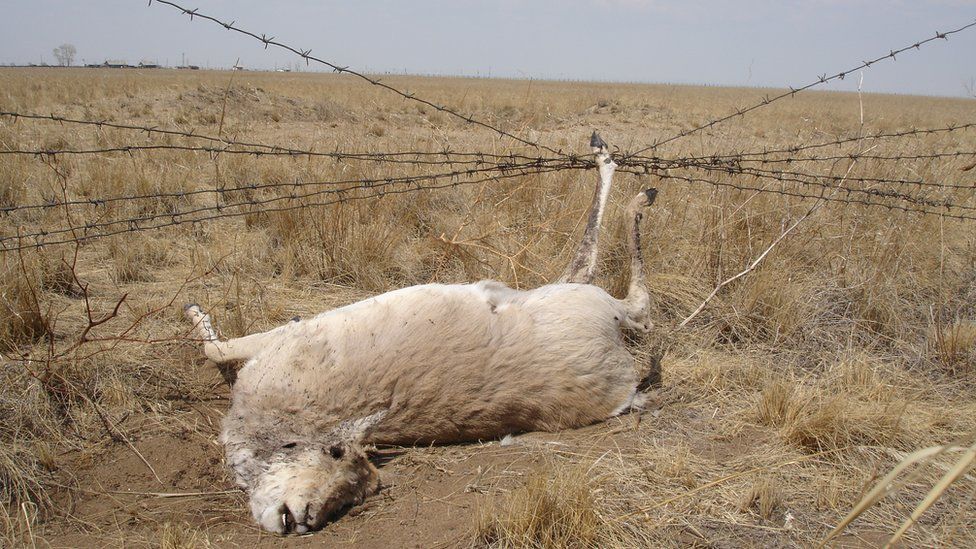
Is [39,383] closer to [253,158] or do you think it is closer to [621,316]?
[621,316]

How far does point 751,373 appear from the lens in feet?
12.7

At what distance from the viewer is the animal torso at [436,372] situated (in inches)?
119

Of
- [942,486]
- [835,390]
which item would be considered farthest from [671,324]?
[942,486]

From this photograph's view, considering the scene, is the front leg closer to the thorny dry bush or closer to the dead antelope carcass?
the dead antelope carcass

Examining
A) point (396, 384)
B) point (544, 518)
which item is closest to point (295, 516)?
point (396, 384)

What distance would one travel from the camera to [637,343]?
427cm

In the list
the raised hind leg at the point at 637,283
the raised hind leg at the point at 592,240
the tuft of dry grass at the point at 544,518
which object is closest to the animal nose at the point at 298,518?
the tuft of dry grass at the point at 544,518

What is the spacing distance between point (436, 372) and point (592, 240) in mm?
1850

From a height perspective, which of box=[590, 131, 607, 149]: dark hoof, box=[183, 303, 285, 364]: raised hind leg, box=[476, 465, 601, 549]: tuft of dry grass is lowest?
box=[476, 465, 601, 549]: tuft of dry grass

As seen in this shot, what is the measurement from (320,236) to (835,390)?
3.73 meters

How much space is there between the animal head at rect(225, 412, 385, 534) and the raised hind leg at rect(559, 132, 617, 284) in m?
1.92

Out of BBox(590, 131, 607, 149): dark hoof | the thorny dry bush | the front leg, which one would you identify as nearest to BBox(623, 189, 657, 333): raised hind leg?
the thorny dry bush

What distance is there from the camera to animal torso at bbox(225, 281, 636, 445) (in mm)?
3020

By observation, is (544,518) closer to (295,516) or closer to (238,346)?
(295,516)
